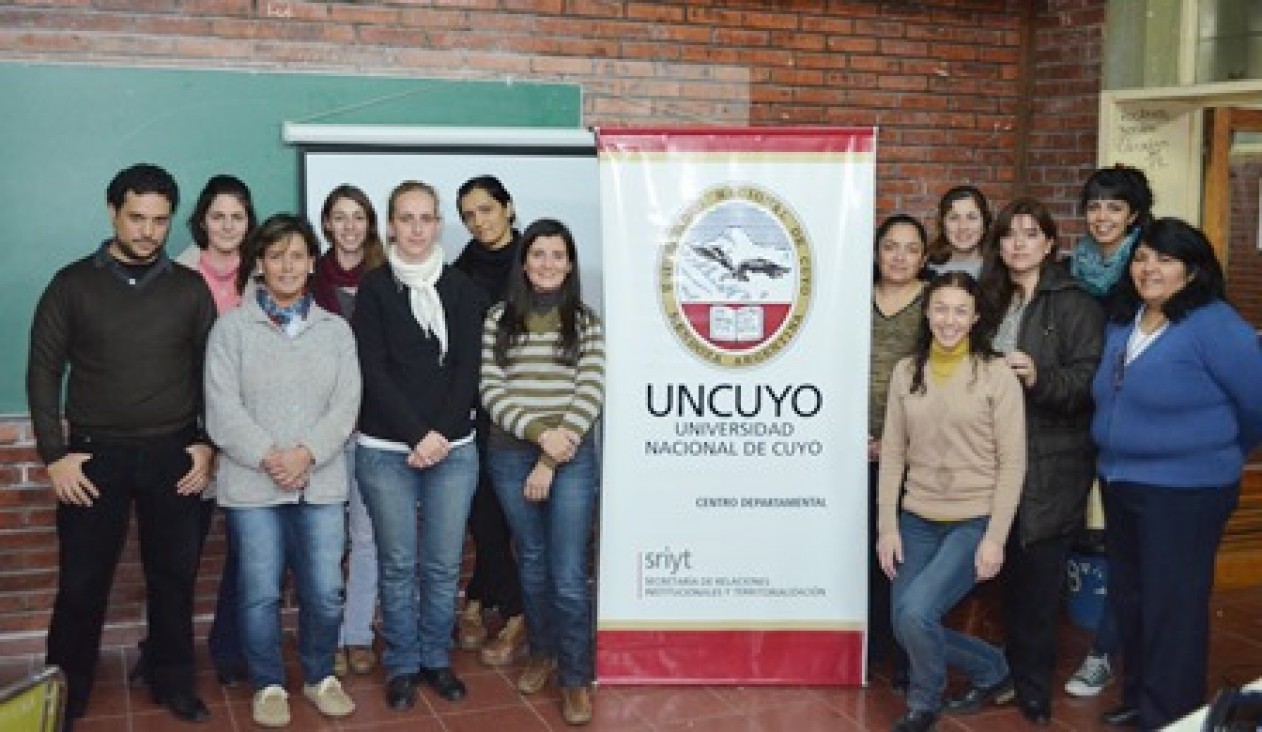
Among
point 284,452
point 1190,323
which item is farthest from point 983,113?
point 284,452

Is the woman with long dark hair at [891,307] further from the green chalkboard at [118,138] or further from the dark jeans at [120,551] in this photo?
the dark jeans at [120,551]

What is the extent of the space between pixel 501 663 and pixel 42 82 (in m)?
2.41

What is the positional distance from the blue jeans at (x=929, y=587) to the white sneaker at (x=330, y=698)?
5.30 feet

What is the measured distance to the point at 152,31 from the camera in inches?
169

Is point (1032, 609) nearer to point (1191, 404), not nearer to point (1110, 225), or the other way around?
point (1191, 404)

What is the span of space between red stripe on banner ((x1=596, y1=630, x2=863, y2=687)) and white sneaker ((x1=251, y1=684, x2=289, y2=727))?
93cm

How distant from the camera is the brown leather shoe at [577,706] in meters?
3.70

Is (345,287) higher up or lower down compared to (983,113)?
lower down

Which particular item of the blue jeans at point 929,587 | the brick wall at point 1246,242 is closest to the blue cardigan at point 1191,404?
the blue jeans at point 929,587

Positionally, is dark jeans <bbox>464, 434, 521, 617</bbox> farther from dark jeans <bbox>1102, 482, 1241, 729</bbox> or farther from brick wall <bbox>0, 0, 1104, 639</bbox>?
dark jeans <bbox>1102, 482, 1241, 729</bbox>

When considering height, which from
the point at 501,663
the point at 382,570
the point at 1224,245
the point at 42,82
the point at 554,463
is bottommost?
the point at 501,663

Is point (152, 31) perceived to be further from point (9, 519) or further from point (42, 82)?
point (9, 519)

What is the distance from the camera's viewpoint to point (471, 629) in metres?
4.45

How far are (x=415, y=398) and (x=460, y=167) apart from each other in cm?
128
